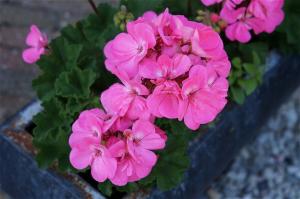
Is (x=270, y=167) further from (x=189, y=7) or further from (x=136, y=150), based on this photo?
(x=136, y=150)

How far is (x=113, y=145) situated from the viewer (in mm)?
1266

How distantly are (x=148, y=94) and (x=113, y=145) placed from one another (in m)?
0.13

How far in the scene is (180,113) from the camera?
4.05 feet

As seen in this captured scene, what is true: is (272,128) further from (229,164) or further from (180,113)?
(180,113)

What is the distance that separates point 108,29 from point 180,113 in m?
0.61

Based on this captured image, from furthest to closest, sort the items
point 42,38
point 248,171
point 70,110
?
1. point 248,171
2. point 42,38
3. point 70,110

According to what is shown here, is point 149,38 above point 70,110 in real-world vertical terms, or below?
above

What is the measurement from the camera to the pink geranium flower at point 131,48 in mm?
1252

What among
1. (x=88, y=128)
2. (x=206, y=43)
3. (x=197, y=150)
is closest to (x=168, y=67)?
(x=206, y=43)

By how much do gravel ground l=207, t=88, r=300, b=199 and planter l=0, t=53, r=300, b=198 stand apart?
0.23 meters

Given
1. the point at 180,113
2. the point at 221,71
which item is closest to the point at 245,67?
the point at 221,71

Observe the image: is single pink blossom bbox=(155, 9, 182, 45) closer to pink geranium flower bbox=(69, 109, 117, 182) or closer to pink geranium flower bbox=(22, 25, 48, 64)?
pink geranium flower bbox=(69, 109, 117, 182)

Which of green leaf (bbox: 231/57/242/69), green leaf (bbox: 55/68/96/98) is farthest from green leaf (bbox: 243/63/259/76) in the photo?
green leaf (bbox: 55/68/96/98)

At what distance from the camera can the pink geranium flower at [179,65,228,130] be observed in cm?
122
